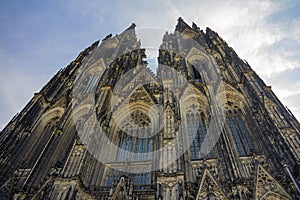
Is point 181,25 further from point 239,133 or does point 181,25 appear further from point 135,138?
point 239,133

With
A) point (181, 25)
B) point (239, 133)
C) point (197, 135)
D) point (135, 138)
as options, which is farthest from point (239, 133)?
point (181, 25)

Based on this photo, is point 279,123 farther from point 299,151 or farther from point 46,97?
point 46,97

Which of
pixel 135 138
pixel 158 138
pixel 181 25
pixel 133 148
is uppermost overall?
pixel 181 25

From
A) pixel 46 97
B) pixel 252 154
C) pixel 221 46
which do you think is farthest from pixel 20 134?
pixel 221 46

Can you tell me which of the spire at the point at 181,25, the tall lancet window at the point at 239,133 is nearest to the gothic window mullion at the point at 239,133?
the tall lancet window at the point at 239,133

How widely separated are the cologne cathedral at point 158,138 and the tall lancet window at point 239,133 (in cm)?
5

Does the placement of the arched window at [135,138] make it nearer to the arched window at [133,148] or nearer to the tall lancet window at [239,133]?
the arched window at [133,148]

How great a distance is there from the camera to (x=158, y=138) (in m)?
15.5

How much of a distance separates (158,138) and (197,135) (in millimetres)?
2334

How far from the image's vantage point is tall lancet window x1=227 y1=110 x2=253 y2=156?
14375 mm

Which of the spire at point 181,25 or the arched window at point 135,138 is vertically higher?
the spire at point 181,25

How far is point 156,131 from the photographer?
16328 mm

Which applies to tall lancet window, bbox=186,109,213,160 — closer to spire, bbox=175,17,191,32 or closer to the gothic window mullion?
the gothic window mullion

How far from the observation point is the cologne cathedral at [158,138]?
36.8 feet
